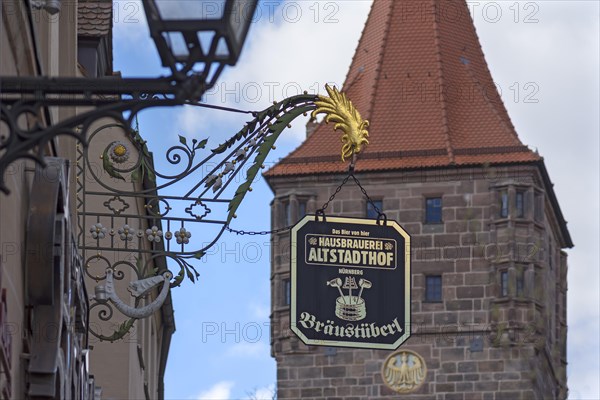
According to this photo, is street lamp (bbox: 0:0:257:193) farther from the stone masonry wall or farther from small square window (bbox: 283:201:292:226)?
small square window (bbox: 283:201:292:226)

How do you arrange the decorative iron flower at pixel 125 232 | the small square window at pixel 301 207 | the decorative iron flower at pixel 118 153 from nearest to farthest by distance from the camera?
the decorative iron flower at pixel 125 232, the decorative iron flower at pixel 118 153, the small square window at pixel 301 207

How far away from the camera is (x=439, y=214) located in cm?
6138

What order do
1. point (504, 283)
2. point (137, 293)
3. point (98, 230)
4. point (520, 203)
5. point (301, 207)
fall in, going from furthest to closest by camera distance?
point (301, 207) → point (520, 203) → point (504, 283) → point (98, 230) → point (137, 293)

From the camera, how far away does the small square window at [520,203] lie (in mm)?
61094

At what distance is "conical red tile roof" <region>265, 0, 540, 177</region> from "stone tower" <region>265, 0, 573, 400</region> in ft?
0.13

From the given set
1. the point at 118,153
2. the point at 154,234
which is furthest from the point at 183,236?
the point at 118,153

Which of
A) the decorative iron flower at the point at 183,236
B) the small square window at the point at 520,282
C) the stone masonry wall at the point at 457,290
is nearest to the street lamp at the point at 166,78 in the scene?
the decorative iron flower at the point at 183,236

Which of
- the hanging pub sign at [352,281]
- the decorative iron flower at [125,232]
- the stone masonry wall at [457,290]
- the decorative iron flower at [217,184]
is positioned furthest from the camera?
the stone masonry wall at [457,290]

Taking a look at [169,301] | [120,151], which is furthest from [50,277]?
[169,301]

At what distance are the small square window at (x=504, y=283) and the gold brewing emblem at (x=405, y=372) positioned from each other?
8.31 feet

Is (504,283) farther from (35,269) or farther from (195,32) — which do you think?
(195,32)

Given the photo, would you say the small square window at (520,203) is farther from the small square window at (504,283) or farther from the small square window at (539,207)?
the small square window at (504,283)

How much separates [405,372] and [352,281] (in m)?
42.9

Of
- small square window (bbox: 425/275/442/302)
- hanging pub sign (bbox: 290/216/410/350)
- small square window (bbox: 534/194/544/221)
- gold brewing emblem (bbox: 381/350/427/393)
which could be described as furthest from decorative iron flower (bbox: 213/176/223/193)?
small square window (bbox: 534/194/544/221)
